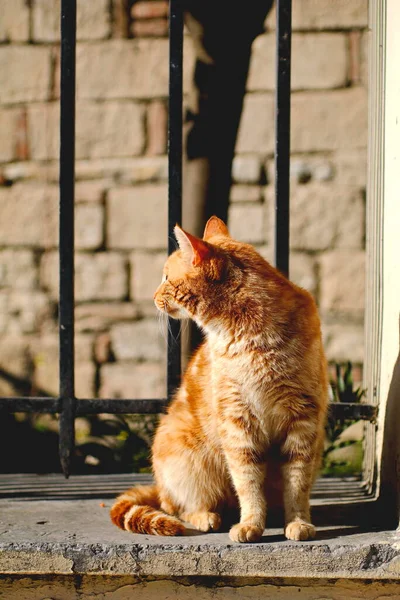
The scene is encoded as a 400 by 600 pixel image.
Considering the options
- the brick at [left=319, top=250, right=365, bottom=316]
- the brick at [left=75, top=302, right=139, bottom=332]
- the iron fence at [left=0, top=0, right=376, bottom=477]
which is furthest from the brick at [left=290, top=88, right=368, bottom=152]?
the iron fence at [left=0, top=0, right=376, bottom=477]

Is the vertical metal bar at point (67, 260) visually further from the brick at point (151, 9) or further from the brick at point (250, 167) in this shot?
the brick at point (151, 9)

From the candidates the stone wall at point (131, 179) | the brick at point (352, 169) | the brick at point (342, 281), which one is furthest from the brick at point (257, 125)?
the brick at point (342, 281)

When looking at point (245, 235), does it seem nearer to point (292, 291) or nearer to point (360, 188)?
point (360, 188)

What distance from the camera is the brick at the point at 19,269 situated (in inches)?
194

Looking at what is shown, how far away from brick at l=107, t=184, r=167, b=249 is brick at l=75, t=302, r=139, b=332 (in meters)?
0.40

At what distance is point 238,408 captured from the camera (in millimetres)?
2023

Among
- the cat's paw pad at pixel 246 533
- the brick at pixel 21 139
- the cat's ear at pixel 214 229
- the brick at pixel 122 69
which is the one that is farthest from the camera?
the brick at pixel 21 139

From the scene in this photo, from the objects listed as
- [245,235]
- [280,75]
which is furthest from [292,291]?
[245,235]

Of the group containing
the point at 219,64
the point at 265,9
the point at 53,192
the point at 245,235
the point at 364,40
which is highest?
the point at 364,40

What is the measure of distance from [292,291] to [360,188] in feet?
8.90

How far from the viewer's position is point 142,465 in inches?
141

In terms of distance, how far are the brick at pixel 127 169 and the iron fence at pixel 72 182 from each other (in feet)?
8.51

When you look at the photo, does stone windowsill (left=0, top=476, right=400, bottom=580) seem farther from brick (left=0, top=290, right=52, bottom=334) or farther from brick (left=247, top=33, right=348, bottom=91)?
brick (left=247, top=33, right=348, bottom=91)

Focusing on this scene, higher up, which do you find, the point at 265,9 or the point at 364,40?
the point at 364,40
